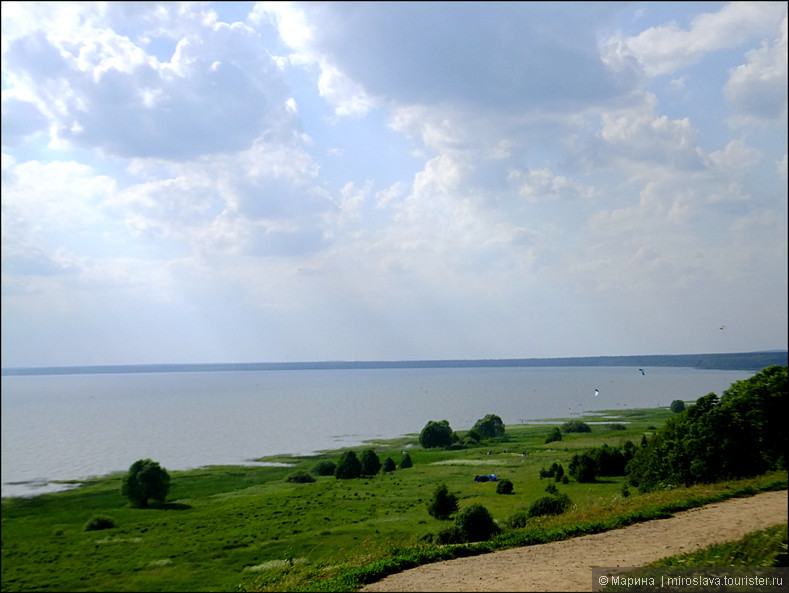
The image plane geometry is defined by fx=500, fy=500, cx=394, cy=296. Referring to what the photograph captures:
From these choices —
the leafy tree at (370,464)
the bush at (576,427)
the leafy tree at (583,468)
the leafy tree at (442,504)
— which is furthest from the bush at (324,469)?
the leafy tree at (583,468)

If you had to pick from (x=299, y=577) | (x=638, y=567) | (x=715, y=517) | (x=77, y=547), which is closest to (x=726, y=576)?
(x=638, y=567)

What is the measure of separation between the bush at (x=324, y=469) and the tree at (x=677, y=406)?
2777 cm

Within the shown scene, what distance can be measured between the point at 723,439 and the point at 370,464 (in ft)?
82.5

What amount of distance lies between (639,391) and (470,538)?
77.6 feet

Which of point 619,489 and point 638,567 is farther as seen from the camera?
point 619,489

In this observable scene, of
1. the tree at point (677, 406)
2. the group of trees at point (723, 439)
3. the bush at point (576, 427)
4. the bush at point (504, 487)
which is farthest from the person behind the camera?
the bush at point (576, 427)

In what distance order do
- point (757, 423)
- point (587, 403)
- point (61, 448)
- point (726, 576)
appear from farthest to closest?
point (61, 448) < point (587, 403) < point (757, 423) < point (726, 576)

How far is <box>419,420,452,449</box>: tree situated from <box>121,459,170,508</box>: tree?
27.5 meters

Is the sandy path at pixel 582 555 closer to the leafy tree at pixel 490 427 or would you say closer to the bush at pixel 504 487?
the bush at pixel 504 487

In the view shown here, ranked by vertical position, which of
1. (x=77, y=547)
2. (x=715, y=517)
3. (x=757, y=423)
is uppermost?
(x=757, y=423)

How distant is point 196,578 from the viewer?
29.6m

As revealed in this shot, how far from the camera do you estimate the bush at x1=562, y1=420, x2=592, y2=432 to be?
1535 inches

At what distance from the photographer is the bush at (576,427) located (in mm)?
38994

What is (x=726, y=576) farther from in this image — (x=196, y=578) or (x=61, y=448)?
(x=61, y=448)
